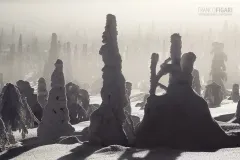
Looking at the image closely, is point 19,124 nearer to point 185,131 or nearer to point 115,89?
point 115,89

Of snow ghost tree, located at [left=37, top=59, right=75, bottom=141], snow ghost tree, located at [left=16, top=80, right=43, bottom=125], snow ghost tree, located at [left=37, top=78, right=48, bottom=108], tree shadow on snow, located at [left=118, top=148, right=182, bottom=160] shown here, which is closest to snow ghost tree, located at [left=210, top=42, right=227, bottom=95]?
snow ghost tree, located at [left=37, top=78, right=48, bottom=108]

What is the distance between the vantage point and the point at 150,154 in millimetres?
22844

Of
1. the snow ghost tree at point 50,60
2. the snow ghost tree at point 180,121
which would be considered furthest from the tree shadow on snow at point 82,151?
the snow ghost tree at point 50,60

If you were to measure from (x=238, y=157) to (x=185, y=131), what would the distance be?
5192 mm

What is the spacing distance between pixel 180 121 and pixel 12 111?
43.9ft

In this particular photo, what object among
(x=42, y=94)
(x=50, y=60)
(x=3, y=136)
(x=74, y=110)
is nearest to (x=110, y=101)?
(x=3, y=136)

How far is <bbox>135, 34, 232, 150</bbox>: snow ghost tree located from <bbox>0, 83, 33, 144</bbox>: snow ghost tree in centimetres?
964

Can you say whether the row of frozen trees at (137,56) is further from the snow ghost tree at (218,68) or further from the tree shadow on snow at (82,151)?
the tree shadow on snow at (82,151)

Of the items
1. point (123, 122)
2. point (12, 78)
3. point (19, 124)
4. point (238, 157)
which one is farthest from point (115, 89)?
point (12, 78)

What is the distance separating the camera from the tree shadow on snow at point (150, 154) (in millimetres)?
21859

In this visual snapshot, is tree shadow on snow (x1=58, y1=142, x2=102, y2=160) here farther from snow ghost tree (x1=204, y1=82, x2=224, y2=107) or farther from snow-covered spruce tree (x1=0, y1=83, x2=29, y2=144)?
snow ghost tree (x1=204, y1=82, x2=224, y2=107)

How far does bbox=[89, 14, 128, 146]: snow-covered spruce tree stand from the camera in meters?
27.2

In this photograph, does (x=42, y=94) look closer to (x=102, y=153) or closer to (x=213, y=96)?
(x=213, y=96)

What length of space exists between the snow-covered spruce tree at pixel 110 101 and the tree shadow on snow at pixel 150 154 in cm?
349
